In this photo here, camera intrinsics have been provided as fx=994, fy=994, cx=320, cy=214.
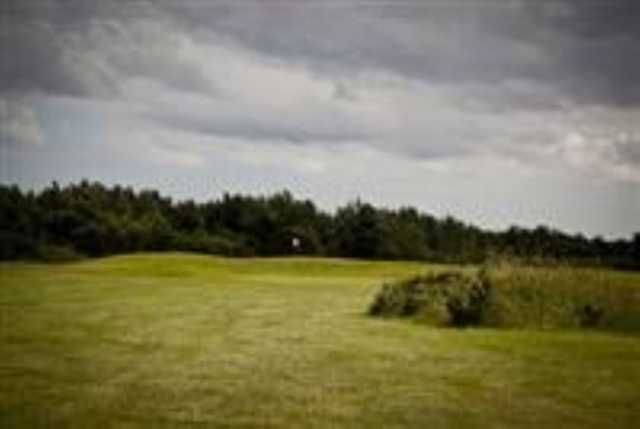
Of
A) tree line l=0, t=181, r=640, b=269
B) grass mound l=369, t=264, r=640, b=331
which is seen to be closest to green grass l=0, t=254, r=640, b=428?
grass mound l=369, t=264, r=640, b=331

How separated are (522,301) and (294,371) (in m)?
10.0

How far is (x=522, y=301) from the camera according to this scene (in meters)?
23.2

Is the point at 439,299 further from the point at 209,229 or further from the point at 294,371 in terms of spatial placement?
the point at 209,229

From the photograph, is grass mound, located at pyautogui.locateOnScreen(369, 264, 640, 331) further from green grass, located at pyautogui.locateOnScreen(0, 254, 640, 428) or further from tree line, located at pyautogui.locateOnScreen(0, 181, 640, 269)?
tree line, located at pyautogui.locateOnScreen(0, 181, 640, 269)

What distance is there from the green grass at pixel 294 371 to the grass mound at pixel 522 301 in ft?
3.69

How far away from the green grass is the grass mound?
3.69 ft

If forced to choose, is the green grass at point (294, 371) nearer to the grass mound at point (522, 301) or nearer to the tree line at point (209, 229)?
the grass mound at point (522, 301)

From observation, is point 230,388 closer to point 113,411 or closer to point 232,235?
point 113,411

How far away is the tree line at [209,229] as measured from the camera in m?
105

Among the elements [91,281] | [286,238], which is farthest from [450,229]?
[91,281]

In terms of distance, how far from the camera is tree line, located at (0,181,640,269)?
10531 centimetres

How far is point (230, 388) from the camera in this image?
12.9 m

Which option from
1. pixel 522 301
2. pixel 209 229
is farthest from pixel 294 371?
pixel 209 229

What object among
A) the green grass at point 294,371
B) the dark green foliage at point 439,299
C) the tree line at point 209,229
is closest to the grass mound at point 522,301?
the dark green foliage at point 439,299
